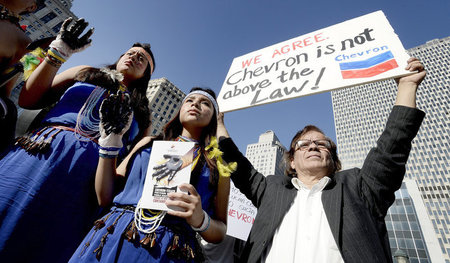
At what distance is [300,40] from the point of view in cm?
278

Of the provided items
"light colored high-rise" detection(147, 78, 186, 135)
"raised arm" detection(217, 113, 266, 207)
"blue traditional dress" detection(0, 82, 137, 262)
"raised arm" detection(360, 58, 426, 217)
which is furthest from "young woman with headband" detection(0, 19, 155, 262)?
"light colored high-rise" detection(147, 78, 186, 135)

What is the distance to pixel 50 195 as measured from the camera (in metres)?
1.43

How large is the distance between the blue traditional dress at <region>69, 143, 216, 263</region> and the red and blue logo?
79.6 inches

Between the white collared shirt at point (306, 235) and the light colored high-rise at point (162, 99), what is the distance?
59.0 metres

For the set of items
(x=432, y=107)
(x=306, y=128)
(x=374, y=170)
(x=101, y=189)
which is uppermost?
(x=432, y=107)

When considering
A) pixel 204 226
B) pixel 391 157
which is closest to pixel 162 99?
pixel 204 226

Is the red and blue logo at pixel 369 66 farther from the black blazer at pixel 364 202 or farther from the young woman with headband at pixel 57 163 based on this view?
the young woman with headband at pixel 57 163

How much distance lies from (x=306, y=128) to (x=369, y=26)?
134 centimetres

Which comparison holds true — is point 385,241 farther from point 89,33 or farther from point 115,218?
point 89,33

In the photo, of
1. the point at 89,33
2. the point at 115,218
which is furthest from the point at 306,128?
the point at 89,33

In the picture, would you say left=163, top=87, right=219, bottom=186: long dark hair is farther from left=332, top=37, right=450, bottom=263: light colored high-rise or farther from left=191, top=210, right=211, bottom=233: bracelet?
left=332, top=37, right=450, bottom=263: light colored high-rise

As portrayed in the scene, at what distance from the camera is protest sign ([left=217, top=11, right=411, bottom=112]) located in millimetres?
2002

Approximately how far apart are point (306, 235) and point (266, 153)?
114m

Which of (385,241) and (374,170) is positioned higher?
(374,170)
